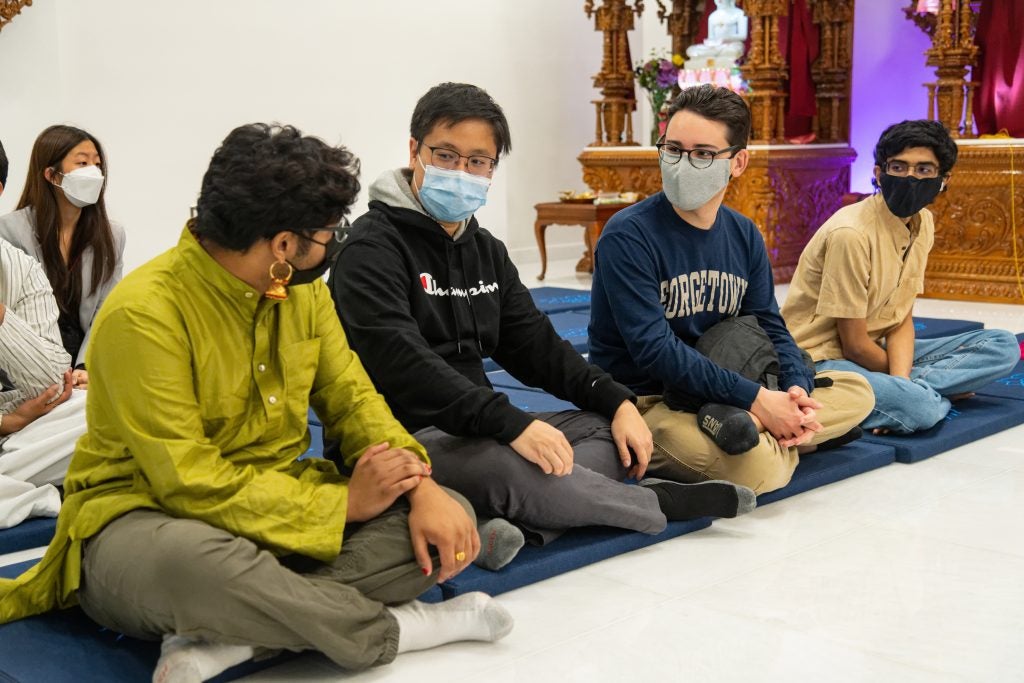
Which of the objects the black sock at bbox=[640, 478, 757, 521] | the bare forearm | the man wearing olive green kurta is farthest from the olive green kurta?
the bare forearm

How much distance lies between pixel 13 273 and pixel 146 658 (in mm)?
1443

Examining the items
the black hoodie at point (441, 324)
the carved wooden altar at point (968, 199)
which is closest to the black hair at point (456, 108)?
the black hoodie at point (441, 324)

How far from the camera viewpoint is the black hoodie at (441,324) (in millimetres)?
2572

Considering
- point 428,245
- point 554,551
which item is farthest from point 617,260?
point 554,551

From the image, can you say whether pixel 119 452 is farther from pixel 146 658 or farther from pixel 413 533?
pixel 413 533

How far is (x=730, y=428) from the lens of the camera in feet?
9.70

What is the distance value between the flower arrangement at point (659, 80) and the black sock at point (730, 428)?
5.62 m

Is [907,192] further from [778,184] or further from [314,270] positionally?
[778,184]

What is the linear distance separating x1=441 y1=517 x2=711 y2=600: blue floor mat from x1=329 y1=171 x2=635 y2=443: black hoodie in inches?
10.9

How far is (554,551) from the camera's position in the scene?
2621mm

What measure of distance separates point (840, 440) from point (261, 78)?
17.4 ft

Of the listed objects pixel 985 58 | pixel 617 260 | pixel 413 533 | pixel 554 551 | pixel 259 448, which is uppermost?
pixel 985 58

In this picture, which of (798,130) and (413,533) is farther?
(798,130)

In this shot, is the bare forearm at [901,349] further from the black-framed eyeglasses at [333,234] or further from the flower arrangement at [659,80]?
the flower arrangement at [659,80]
